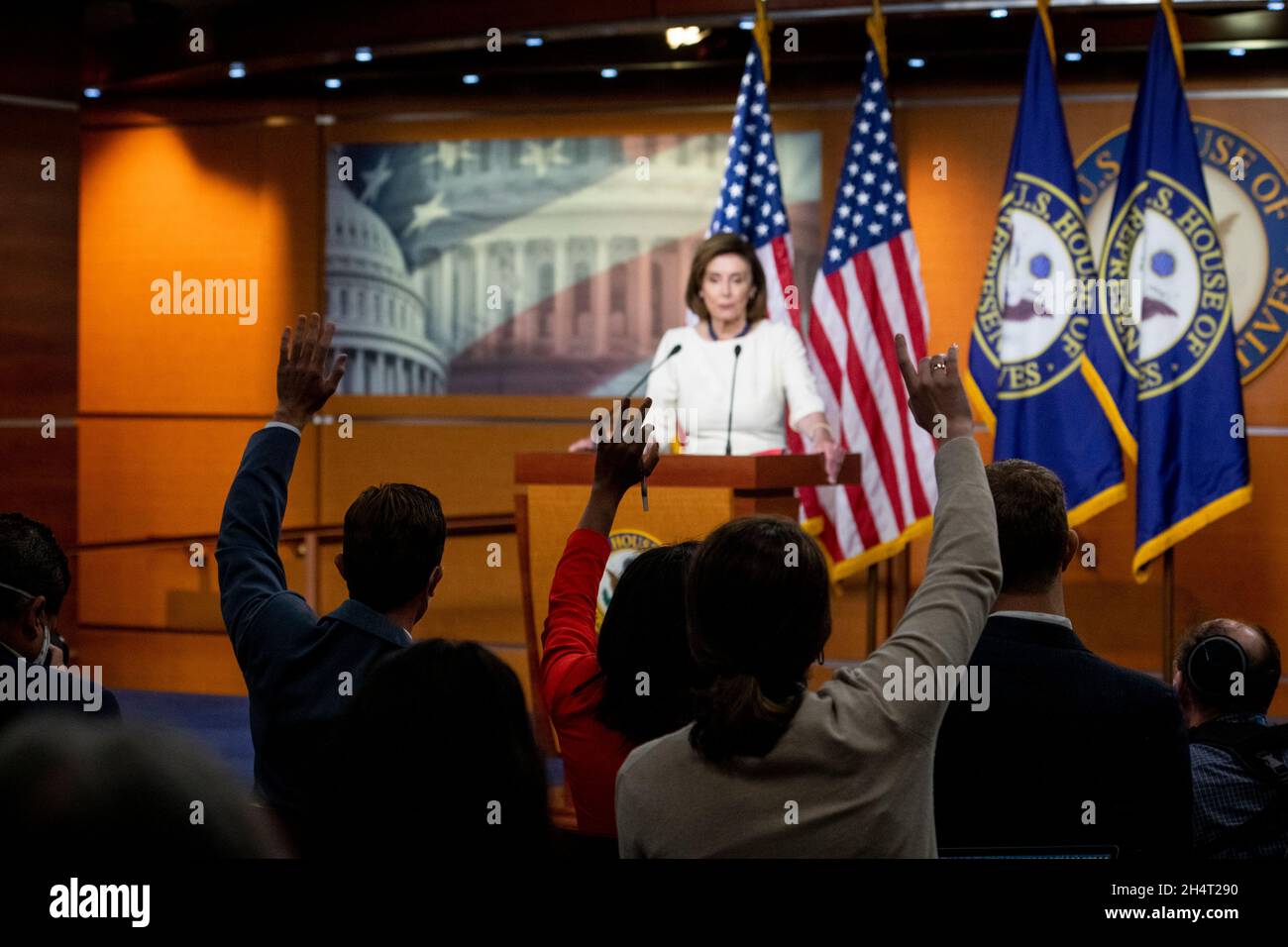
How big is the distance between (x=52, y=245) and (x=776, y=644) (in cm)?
576

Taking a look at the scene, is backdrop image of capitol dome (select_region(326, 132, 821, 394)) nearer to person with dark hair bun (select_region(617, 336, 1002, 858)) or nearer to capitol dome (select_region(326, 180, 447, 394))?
capitol dome (select_region(326, 180, 447, 394))

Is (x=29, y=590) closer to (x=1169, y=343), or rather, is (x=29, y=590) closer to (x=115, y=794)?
(x=115, y=794)

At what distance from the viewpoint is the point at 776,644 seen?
3.90 feet

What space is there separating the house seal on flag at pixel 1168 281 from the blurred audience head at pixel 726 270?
1.31 metres

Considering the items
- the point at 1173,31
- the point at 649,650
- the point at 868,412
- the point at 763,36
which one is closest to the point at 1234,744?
the point at 649,650

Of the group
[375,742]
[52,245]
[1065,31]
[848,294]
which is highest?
[1065,31]

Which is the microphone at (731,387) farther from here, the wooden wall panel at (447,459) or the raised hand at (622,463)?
the raised hand at (622,463)

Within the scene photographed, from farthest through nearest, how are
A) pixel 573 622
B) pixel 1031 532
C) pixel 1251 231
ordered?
pixel 1251 231 → pixel 1031 532 → pixel 573 622

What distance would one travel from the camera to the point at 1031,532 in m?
1.75

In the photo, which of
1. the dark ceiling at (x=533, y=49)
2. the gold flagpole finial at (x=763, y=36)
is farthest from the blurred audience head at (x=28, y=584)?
the dark ceiling at (x=533, y=49)

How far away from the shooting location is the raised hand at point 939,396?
1.42 meters

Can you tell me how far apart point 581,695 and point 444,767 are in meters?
0.59
